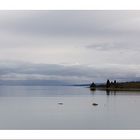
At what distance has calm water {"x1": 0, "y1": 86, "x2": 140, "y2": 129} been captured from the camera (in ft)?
11.2

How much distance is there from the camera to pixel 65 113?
399 centimetres

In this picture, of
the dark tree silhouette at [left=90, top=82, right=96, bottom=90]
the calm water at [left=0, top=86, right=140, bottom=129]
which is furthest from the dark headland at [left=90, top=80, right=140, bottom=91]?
the calm water at [left=0, top=86, right=140, bottom=129]

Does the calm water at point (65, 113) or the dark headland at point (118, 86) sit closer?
the calm water at point (65, 113)

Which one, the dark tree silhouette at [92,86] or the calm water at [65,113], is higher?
the dark tree silhouette at [92,86]

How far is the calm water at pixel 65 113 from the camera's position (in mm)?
3410

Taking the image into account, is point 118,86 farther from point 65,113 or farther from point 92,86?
point 65,113

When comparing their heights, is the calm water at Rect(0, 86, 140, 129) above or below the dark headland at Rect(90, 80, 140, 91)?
below

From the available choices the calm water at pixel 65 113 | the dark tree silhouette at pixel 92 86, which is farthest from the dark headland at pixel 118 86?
Result: the calm water at pixel 65 113

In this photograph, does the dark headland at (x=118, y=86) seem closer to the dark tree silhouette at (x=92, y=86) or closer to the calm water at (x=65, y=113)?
the dark tree silhouette at (x=92, y=86)

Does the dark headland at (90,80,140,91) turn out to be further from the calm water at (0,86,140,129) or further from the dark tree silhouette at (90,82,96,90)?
the calm water at (0,86,140,129)

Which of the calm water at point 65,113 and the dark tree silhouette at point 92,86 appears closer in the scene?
the calm water at point 65,113

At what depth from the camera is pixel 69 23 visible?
11.6ft

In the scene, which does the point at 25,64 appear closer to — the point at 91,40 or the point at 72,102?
the point at 91,40
